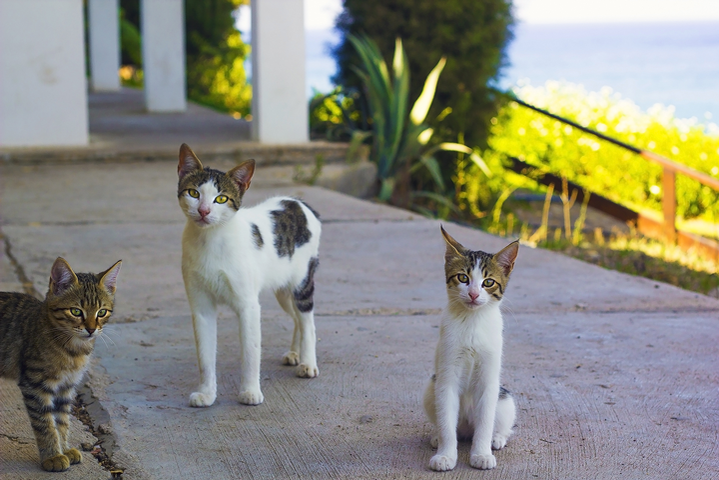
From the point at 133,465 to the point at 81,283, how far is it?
2.17ft

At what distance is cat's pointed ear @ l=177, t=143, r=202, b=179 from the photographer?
3271 mm

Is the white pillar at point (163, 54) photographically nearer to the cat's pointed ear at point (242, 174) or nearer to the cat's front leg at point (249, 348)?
the cat's pointed ear at point (242, 174)

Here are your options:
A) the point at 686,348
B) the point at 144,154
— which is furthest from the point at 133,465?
the point at 144,154

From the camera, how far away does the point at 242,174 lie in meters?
3.35

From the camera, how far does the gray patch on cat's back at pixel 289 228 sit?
3.57 meters

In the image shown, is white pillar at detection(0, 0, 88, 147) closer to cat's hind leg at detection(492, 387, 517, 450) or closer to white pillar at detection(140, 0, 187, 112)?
white pillar at detection(140, 0, 187, 112)

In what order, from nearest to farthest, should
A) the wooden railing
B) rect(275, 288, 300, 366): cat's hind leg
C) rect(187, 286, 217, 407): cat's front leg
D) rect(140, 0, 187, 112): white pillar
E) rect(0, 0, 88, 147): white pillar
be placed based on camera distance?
rect(187, 286, 217, 407): cat's front leg, rect(275, 288, 300, 366): cat's hind leg, the wooden railing, rect(0, 0, 88, 147): white pillar, rect(140, 0, 187, 112): white pillar

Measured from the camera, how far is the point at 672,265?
6.72 m

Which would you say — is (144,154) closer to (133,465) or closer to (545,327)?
(545,327)

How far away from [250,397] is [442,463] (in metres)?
0.94

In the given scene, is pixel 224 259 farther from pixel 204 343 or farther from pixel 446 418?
pixel 446 418

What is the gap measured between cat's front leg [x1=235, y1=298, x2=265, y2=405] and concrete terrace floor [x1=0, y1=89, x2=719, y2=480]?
0.20ft

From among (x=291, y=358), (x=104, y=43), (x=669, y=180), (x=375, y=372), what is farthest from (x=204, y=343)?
(x=104, y=43)

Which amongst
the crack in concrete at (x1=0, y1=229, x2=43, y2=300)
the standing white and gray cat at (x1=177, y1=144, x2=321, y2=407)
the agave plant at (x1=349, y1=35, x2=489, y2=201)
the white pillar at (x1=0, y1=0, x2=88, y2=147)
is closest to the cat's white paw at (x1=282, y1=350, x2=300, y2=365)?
the standing white and gray cat at (x1=177, y1=144, x2=321, y2=407)
